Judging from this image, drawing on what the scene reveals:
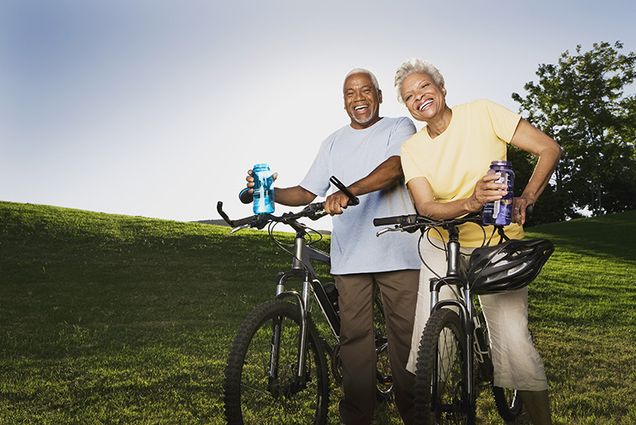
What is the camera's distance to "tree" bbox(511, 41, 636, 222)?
134 ft

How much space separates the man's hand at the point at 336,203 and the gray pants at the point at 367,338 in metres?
0.80

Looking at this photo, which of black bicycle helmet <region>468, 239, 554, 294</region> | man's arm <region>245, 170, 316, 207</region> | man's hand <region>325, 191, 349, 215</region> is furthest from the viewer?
man's arm <region>245, 170, 316, 207</region>

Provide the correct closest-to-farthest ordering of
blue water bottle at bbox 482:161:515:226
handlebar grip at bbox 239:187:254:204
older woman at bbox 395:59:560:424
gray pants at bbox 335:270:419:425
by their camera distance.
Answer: blue water bottle at bbox 482:161:515:226 → older woman at bbox 395:59:560:424 → handlebar grip at bbox 239:187:254:204 → gray pants at bbox 335:270:419:425

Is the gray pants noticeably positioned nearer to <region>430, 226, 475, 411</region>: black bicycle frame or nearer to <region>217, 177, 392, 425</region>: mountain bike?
<region>217, 177, 392, 425</region>: mountain bike

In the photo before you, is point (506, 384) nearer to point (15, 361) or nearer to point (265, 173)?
point (265, 173)

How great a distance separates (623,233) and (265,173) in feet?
79.3

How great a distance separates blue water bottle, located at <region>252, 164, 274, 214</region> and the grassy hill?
7.12 feet

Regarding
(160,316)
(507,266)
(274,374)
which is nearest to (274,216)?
(274,374)

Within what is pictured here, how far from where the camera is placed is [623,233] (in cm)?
2594

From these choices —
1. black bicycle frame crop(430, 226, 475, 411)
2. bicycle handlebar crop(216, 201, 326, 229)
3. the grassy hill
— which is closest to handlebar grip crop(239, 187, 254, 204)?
bicycle handlebar crop(216, 201, 326, 229)

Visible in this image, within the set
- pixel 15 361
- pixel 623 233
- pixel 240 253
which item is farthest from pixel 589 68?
pixel 15 361

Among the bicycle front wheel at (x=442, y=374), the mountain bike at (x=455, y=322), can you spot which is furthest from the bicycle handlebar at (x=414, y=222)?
the bicycle front wheel at (x=442, y=374)

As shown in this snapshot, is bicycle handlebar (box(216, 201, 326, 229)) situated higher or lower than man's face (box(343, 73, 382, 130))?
lower

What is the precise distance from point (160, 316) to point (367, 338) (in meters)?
7.65
